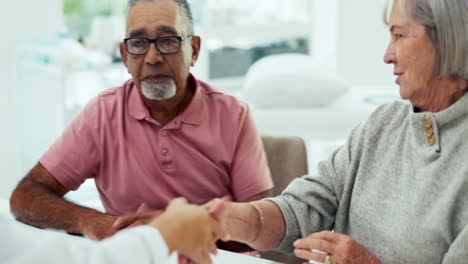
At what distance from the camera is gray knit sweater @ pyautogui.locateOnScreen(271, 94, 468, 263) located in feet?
3.90

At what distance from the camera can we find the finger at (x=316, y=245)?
4.08 feet

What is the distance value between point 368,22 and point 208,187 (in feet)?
11.5

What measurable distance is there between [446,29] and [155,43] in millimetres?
709

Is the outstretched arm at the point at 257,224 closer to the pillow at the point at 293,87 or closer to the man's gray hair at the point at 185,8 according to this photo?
the man's gray hair at the point at 185,8

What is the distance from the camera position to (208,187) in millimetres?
1584

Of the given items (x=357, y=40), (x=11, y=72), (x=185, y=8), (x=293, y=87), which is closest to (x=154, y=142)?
(x=185, y=8)

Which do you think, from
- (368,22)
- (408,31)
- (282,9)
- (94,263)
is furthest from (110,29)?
(94,263)

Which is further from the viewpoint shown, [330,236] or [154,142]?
[154,142]

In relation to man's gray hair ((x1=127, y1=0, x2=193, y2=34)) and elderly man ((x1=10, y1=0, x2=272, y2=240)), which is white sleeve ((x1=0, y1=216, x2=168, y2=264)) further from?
man's gray hair ((x1=127, y1=0, x2=193, y2=34))

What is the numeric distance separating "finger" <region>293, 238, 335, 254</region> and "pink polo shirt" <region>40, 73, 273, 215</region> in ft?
1.14

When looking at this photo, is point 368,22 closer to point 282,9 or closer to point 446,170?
point 282,9

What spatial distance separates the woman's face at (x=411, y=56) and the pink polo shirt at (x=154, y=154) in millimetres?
490

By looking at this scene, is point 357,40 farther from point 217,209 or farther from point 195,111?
point 217,209

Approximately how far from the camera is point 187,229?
935 mm
